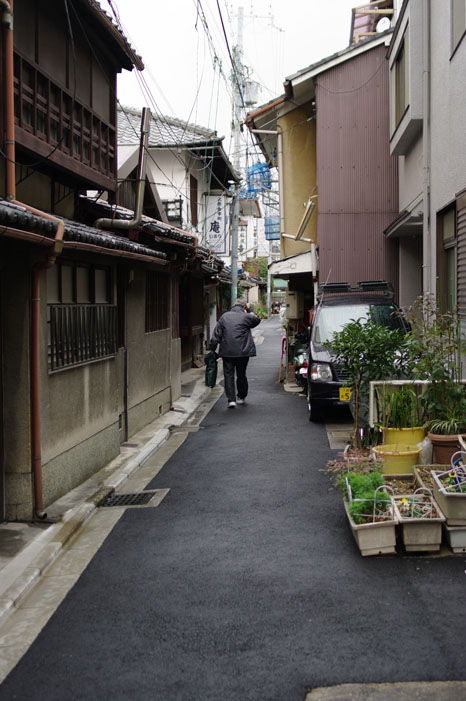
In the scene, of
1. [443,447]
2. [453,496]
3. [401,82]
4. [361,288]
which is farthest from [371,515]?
[401,82]

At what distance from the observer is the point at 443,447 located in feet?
21.6

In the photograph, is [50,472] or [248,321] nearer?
[50,472]

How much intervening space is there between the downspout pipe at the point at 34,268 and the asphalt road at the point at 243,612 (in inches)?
41.2

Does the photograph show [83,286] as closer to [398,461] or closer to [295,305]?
[398,461]

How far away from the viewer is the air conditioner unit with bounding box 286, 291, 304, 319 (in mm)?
21578

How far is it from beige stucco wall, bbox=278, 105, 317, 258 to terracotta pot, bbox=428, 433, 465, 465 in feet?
47.0

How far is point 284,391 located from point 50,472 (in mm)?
10064

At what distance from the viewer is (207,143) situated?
72.2ft

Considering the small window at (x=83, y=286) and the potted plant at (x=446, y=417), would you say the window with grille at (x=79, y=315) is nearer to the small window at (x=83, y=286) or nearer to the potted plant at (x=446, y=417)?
the small window at (x=83, y=286)

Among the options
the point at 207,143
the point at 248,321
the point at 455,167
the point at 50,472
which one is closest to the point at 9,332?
the point at 50,472

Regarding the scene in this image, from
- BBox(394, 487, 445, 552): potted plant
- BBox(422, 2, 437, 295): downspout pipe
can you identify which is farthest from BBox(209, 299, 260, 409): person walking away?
BBox(394, 487, 445, 552): potted plant

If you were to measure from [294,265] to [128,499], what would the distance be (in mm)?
12349

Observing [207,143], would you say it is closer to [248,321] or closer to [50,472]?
[248,321]

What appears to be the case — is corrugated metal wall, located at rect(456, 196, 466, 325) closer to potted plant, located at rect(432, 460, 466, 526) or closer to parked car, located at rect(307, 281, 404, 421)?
parked car, located at rect(307, 281, 404, 421)
